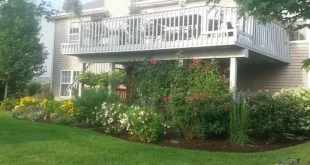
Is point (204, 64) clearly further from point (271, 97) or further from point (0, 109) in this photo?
point (0, 109)

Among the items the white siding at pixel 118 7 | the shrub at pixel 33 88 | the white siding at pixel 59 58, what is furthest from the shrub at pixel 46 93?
the white siding at pixel 118 7

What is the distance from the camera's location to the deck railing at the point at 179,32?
1180cm

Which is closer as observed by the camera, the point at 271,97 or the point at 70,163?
the point at 70,163

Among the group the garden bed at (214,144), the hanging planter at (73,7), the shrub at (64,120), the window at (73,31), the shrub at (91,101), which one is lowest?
the garden bed at (214,144)

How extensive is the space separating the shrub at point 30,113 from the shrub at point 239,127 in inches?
282

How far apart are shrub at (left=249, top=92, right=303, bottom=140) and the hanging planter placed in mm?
12049

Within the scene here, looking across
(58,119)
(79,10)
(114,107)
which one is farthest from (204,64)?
(79,10)

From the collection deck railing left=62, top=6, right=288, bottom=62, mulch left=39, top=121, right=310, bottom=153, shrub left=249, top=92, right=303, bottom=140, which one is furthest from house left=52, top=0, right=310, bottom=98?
mulch left=39, top=121, right=310, bottom=153

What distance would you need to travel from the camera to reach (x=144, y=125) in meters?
9.27

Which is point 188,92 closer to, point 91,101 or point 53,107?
point 91,101

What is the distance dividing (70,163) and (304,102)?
25.0 ft

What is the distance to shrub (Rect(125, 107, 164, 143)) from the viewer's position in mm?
9227

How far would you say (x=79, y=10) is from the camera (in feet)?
65.8

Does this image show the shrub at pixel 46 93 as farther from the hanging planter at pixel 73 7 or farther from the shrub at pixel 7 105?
the hanging planter at pixel 73 7
